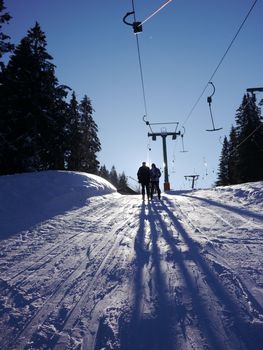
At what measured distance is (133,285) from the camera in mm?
4289

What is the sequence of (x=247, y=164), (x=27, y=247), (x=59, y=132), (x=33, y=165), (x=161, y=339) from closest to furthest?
(x=161, y=339), (x=27, y=247), (x=33, y=165), (x=59, y=132), (x=247, y=164)

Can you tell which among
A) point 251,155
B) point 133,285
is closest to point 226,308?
point 133,285

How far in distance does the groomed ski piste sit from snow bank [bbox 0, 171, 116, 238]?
2.15 ft

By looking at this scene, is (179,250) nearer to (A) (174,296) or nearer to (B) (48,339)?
(A) (174,296)

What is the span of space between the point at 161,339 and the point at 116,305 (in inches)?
33.9

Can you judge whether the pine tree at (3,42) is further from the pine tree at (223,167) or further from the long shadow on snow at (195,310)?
the pine tree at (223,167)

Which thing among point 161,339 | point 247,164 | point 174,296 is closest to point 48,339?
point 161,339

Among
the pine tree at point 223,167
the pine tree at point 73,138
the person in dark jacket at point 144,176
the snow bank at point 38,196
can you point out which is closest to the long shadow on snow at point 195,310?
the snow bank at point 38,196

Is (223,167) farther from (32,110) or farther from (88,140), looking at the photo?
(32,110)

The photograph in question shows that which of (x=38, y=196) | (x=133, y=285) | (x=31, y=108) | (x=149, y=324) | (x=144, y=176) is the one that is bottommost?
(x=149, y=324)

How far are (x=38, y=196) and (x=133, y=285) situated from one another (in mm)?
9639

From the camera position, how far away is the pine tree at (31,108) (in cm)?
2234

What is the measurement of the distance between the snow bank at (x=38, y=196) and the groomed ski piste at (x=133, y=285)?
0.66m

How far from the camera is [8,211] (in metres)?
10.5
